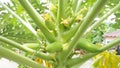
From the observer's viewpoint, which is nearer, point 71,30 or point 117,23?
point 71,30

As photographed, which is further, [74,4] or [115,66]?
[115,66]

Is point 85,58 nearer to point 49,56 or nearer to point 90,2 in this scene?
point 49,56

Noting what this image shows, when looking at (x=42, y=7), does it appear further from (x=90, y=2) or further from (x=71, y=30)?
(x=71, y=30)

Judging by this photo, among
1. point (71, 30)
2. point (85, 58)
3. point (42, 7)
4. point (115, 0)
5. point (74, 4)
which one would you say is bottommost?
point (85, 58)

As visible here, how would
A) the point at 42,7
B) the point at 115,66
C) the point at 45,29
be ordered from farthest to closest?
the point at 42,7 < the point at 115,66 < the point at 45,29

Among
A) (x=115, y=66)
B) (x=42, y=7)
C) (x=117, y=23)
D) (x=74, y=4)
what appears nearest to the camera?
(x=74, y=4)

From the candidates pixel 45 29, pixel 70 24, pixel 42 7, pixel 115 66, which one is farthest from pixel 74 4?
pixel 42 7

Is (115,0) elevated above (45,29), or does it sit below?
above

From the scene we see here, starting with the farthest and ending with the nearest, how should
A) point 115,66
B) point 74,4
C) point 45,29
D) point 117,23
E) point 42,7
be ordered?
point 42,7, point 117,23, point 115,66, point 74,4, point 45,29

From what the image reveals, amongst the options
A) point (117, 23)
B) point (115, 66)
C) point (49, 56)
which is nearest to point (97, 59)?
point (115, 66)
